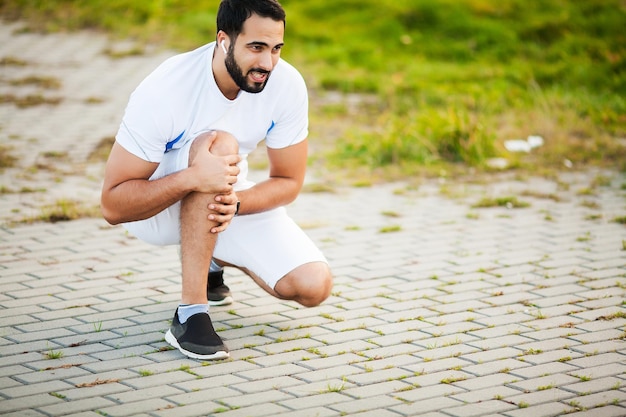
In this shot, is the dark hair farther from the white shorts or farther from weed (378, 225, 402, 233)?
weed (378, 225, 402, 233)

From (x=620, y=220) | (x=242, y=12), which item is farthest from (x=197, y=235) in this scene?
(x=620, y=220)

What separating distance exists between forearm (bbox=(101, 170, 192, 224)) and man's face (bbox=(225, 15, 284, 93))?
0.55 metres

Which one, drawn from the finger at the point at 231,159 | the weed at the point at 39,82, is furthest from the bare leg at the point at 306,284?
the weed at the point at 39,82

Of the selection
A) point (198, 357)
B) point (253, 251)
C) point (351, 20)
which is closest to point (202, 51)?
point (253, 251)

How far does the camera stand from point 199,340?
4195mm

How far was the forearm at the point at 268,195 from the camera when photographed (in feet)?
14.6

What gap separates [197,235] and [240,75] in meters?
0.80

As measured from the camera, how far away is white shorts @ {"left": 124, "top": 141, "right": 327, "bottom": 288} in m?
4.49

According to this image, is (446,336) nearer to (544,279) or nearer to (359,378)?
(359,378)

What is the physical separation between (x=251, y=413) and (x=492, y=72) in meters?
8.92

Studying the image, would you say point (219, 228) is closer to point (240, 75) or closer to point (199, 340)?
point (199, 340)

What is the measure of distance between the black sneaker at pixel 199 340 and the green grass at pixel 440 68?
3.98 meters

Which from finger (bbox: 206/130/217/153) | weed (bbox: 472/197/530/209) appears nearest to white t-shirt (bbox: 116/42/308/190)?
finger (bbox: 206/130/217/153)

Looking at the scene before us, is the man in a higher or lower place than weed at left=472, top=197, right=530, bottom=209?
higher
